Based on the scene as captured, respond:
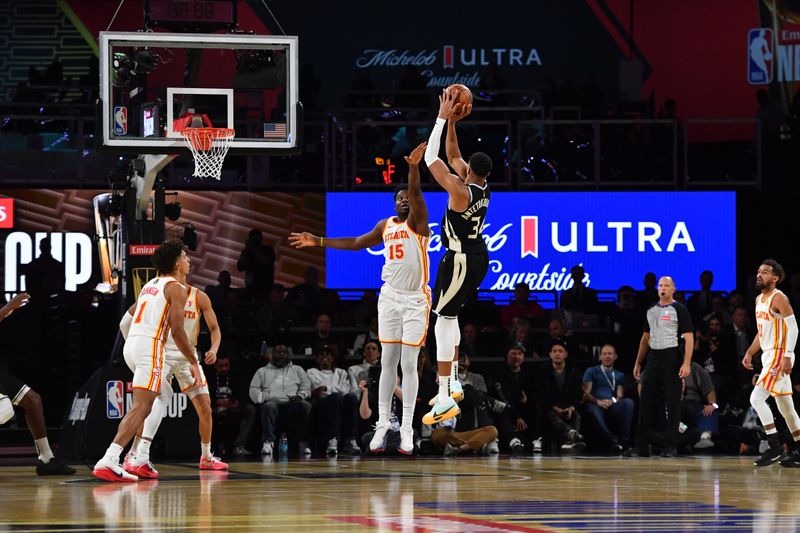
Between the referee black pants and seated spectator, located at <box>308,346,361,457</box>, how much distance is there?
3.31 m

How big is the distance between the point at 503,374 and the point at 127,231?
16.2 feet

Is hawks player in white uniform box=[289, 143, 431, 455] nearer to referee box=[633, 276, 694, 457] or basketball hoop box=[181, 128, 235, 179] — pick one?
basketball hoop box=[181, 128, 235, 179]

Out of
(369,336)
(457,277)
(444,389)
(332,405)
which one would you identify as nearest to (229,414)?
(332,405)

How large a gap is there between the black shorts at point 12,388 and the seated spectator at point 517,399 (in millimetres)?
6386

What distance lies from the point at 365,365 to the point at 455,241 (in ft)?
20.9

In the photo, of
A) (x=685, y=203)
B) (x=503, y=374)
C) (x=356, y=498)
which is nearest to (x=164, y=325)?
(x=356, y=498)

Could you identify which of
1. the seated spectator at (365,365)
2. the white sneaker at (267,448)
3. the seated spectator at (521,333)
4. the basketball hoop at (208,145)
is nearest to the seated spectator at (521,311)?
the seated spectator at (521,333)

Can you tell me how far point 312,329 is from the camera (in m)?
18.0

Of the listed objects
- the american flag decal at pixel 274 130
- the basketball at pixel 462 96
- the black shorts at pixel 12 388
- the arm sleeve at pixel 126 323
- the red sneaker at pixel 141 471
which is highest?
the american flag decal at pixel 274 130

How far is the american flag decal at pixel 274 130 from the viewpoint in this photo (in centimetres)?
1364

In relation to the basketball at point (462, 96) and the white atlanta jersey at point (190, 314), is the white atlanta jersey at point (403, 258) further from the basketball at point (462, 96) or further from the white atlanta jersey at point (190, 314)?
the white atlanta jersey at point (190, 314)

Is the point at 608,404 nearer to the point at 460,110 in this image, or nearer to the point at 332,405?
the point at 332,405

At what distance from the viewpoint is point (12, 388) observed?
1197 cm

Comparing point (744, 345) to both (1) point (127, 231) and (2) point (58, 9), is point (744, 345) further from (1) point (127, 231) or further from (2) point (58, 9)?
(2) point (58, 9)
